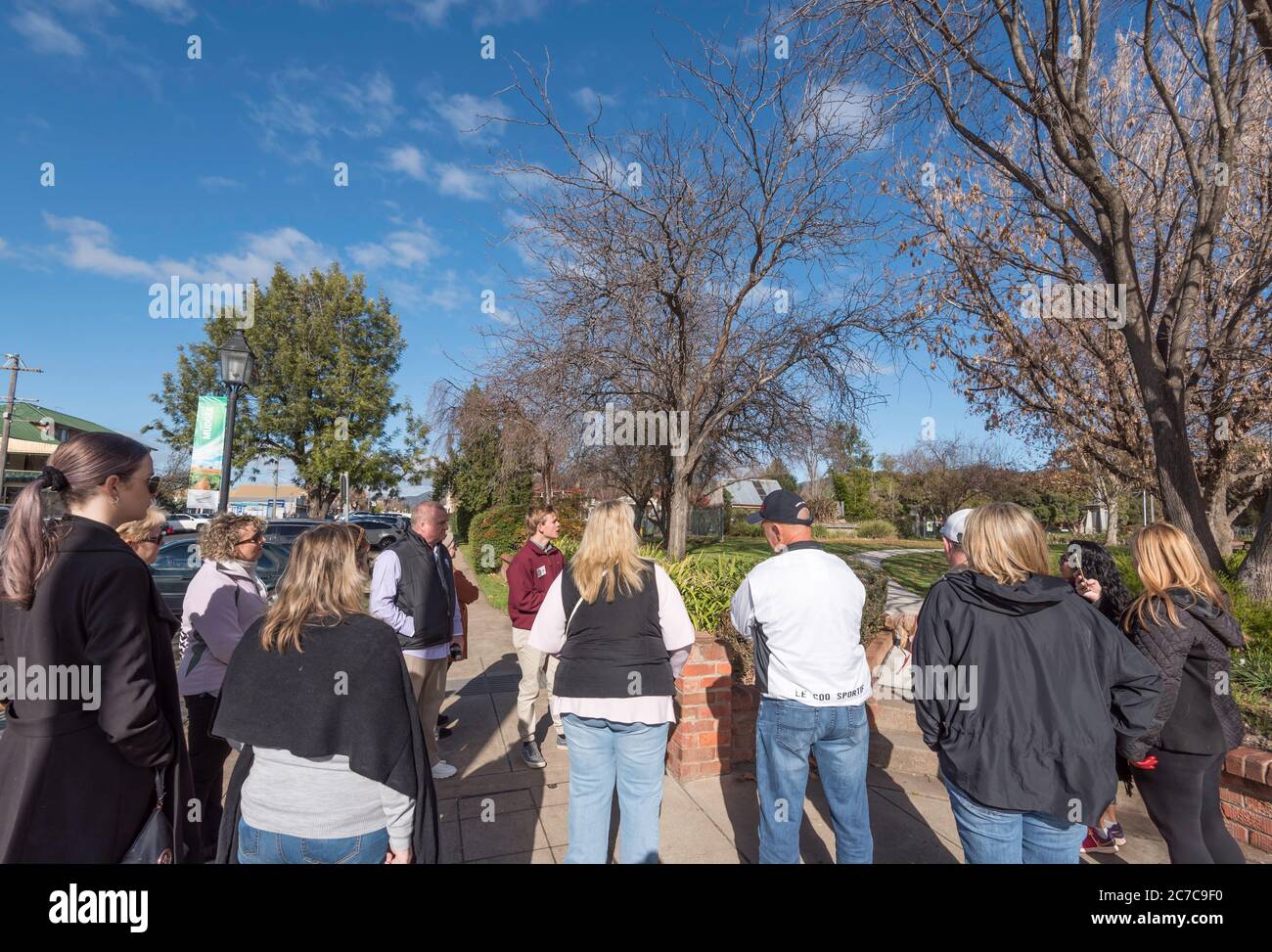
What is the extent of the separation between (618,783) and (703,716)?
172cm

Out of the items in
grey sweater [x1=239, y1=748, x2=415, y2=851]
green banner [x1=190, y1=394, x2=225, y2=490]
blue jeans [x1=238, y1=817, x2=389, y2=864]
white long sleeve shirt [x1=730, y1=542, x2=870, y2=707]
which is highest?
green banner [x1=190, y1=394, x2=225, y2=490]

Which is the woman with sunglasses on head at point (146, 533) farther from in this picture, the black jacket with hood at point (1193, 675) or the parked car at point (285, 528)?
the parked car at point (285, 528)

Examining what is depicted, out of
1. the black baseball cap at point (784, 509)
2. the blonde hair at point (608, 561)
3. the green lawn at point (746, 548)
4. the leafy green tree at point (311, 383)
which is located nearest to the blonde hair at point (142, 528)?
the blonde hair at point (608, 561)

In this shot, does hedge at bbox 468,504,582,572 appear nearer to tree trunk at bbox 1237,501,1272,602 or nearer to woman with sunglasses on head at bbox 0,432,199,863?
tree trunk at bbox 1237,501,1272,602

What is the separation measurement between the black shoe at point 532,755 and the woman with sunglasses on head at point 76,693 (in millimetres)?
2964

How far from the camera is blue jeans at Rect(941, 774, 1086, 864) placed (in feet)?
7.35

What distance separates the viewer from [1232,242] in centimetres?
820

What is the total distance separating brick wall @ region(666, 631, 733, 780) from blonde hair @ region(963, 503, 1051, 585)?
2.34m

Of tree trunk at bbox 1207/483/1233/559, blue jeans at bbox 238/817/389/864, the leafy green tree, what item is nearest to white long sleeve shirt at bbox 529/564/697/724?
blue jeans at bbox 238/817/389/864

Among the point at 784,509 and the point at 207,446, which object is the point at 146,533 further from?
the point at 207,446

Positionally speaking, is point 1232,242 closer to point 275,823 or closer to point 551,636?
point 551,636

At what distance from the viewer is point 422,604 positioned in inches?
165
